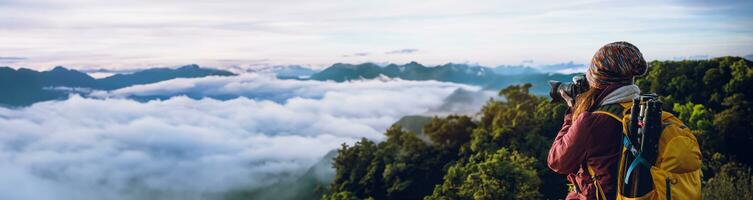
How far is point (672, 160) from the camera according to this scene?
11.9 feet

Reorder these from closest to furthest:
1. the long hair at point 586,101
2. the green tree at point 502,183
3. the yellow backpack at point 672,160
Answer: the yellow backpack at point 672,160, the long hair at point 586,101, the green tree at point 502,183

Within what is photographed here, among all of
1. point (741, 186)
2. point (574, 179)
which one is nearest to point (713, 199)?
point (741, 186)

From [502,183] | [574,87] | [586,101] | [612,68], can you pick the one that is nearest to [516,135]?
[502,183]

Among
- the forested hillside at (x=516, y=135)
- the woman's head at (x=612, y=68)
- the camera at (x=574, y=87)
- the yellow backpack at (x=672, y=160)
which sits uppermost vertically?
the woman's head at (x=612, y=68)

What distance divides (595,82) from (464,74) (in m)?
193

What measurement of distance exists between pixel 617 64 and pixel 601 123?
0.34m

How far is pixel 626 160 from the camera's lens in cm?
373

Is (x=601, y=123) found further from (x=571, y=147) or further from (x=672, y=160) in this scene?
(x=672, y=160)

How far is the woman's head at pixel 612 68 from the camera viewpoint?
12.1ft

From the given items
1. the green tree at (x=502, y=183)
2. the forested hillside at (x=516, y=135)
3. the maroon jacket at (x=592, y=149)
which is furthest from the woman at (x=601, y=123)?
the forested hillside at (x=516, y=135)

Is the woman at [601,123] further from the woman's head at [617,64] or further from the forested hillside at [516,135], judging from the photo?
the forested hillside at [516,135]

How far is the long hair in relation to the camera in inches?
149

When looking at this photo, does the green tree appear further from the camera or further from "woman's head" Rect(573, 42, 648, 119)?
"woman's head" Rect(573, 42, 648, 119)

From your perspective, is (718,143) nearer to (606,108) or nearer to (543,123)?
(543,123)
